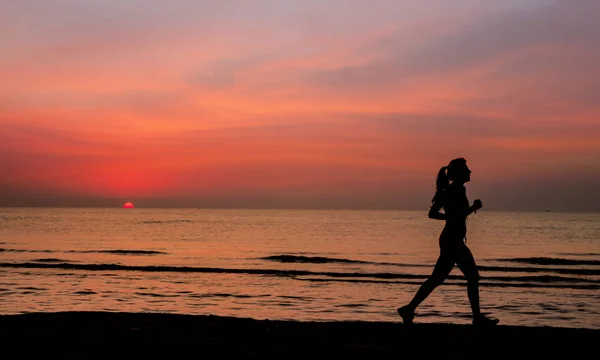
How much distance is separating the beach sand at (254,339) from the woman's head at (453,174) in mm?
1814

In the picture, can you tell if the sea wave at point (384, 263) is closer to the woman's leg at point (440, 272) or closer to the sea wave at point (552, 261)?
the sea wave at point (552, 261)

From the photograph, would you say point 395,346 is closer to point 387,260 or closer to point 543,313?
point 543,313

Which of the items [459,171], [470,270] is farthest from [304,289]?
[459,171]

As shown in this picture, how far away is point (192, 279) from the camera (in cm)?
2436

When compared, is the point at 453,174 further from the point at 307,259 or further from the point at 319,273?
the point at 307,259

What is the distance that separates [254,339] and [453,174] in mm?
3366

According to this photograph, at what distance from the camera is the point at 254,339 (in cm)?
751

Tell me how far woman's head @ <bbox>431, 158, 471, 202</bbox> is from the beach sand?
1814mm

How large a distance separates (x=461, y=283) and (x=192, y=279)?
9221 mm

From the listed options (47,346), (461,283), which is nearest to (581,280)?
(461,283)

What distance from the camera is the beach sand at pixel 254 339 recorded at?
6621mm

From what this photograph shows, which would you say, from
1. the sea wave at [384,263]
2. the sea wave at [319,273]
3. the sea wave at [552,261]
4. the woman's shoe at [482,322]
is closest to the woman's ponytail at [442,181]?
the woman's shoe at [482,322]

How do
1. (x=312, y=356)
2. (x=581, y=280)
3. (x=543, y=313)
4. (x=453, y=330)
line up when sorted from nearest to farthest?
1. (x=312, y=356)
2. (x=453, y=330)
3. (x=543, y=313)
4. (x=581, y=280)

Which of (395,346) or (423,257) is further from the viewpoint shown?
(423,257)
